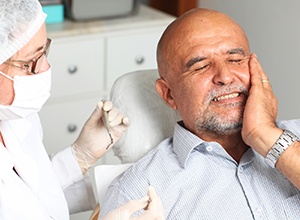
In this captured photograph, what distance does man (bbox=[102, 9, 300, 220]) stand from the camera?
6.11ft

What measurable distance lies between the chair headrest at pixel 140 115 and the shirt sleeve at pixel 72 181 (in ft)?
0.50

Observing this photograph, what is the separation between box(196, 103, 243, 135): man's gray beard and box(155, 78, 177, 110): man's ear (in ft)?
0.52

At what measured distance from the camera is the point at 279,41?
9.76ft

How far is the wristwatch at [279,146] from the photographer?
181 cm

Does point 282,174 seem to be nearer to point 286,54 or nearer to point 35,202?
point 35,202

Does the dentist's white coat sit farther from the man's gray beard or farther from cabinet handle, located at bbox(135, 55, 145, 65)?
cabinet handle, located at bbox(135, 55, 145, 65)

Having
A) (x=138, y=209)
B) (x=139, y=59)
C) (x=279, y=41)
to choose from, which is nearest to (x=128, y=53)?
(x=139, y=59)

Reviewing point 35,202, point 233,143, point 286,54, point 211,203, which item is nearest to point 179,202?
point 211,203

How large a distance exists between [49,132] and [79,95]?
8.6 inches

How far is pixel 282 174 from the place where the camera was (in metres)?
1.96

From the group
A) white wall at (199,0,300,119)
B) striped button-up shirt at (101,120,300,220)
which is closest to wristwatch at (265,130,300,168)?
striped button-up shirt at (101,120,300,220)

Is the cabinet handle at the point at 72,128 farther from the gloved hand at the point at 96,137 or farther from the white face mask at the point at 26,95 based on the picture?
the white face mask at the point at 26,95

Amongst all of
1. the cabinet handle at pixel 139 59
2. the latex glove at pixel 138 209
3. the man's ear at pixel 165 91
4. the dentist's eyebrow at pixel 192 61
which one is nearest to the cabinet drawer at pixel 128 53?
the cabinet handle at pixel 139 59

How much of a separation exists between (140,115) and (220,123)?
325 mm
